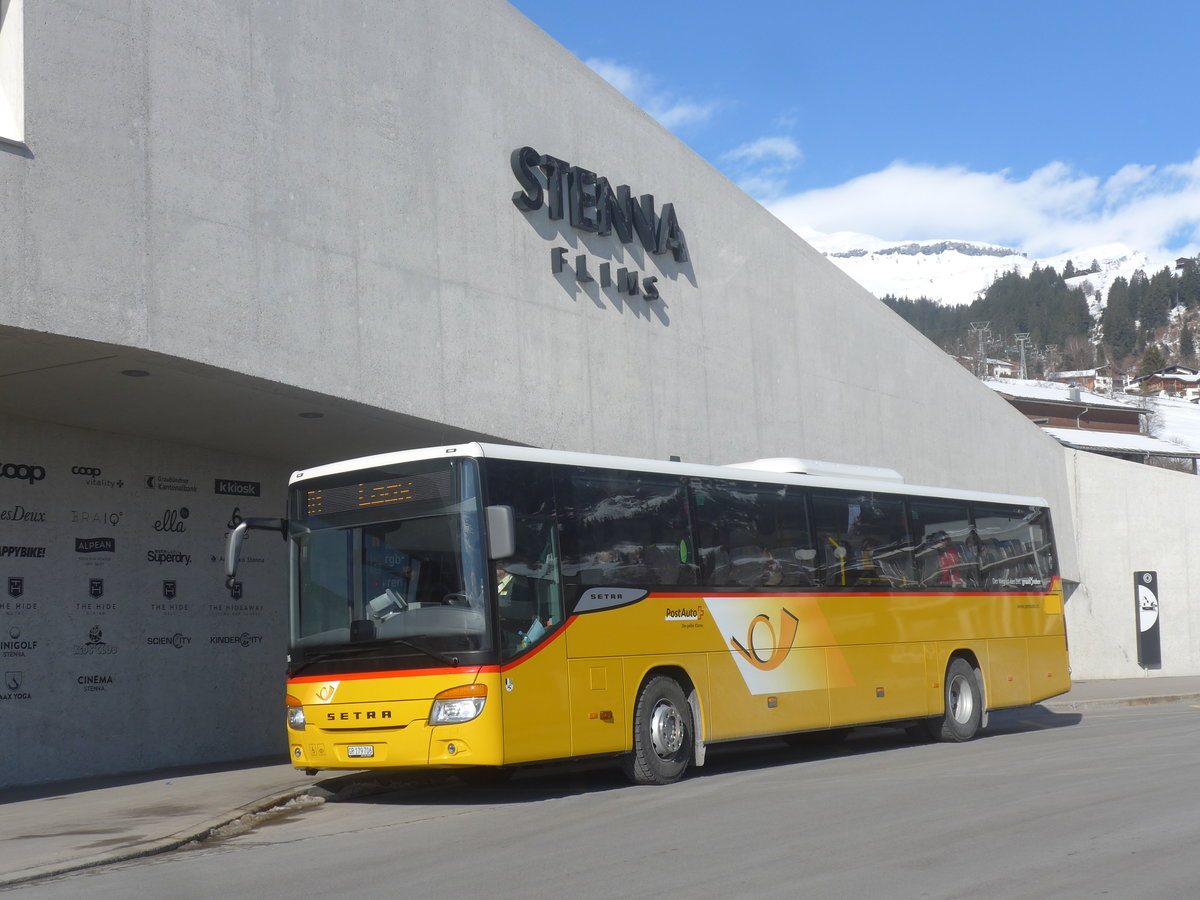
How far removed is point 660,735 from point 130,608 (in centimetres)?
667

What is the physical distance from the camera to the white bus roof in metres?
11.1

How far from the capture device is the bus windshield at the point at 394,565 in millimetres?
10672

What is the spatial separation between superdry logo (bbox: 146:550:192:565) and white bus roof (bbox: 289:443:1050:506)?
8.57ft

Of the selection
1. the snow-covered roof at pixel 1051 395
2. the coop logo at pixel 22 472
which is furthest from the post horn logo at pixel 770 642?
the snow-covered roof at pixel 1051 395

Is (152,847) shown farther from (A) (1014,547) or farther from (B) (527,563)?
(A) (1014,547)

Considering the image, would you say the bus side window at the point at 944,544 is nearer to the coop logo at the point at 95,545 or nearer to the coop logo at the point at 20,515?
the coop logo at the point at 95,545

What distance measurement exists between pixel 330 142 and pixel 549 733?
6.84 metres

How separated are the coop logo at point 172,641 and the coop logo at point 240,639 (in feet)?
1.32

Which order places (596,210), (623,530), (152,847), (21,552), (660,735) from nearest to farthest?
(152,847) < (623,530) < (660,735) < (21,552) < (596,210)

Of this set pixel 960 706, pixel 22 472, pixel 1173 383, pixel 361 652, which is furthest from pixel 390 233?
pixel 1173 383

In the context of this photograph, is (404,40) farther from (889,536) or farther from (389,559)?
(889,536)

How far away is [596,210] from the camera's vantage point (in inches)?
725

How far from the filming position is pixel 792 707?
13977 millimetres

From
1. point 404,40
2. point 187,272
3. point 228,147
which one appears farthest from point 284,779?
point 404,40
